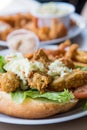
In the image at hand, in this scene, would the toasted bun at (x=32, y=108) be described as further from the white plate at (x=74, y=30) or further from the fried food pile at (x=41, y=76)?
the white plate at (x=74, y=30)

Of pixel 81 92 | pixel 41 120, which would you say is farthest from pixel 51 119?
pixel 81 92

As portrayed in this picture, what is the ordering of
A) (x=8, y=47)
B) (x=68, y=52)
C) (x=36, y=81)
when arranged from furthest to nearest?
(x=8, y=47)
(x=68, y=52)
(x=36, y=81)

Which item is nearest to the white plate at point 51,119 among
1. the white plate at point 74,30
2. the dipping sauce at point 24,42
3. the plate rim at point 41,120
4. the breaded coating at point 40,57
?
the plate rim at point 41,120

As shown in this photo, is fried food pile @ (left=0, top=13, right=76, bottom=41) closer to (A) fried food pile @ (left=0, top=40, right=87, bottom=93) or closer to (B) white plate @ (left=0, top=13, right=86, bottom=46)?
(B) white plate @ (left=0, top=13, right=86, bottom=46)

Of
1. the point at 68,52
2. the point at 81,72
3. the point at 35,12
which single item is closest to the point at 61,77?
the point at 81,72

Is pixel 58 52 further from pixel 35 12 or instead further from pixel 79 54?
pixel 35 12
